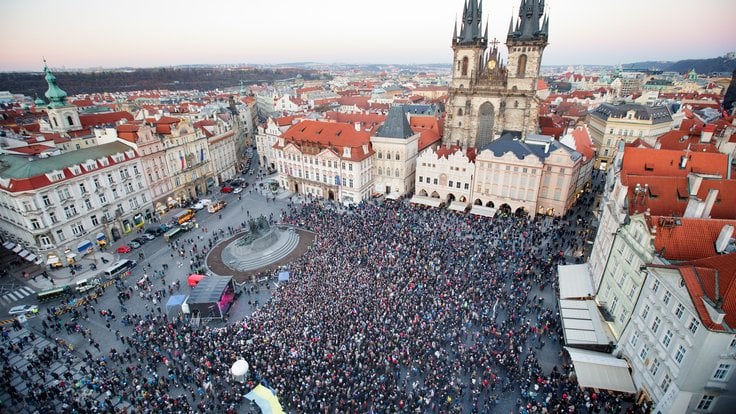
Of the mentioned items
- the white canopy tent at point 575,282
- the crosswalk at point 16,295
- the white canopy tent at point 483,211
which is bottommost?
the crosswalk at point 16,295

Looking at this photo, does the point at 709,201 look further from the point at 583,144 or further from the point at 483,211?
the point at 583,144

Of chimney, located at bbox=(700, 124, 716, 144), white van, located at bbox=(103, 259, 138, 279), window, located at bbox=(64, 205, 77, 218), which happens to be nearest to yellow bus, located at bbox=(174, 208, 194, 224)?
white van, located at bbox=(103, 259, 138, 279)

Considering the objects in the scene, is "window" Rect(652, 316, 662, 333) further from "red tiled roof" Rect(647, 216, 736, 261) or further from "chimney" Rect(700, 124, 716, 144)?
"chimney" Rect(700, 124, 716, 144)

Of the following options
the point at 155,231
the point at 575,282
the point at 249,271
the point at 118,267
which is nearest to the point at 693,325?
the point at 575,282

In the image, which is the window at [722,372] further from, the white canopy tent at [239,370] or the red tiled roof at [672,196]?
the white canopy tent at [239,370]

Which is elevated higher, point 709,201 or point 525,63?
point 525,63

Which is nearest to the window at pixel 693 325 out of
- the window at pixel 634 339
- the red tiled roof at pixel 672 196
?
the window at pixel 634 339

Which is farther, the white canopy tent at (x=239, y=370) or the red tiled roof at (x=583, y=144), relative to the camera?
the red tiled roof at (x=583, y=144)
